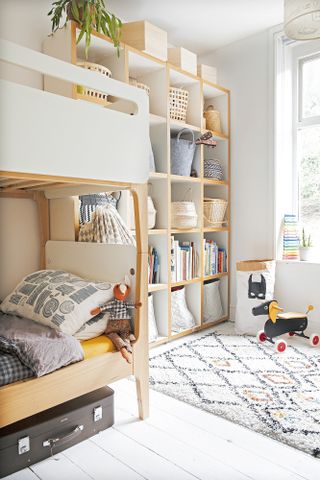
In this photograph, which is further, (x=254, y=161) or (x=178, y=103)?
(x=254, y=161)

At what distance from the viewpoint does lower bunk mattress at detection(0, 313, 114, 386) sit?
4.29 feet

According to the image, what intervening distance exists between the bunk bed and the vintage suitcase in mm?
70

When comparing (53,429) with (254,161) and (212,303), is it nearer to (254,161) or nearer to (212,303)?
(212,303)

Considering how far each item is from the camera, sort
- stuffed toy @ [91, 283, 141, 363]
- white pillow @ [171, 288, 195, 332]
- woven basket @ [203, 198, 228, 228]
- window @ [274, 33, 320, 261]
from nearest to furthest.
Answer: stuffed toy @ [91, 283, 141, 363] < white pillow @ [171, 288, 195, 332] < window @ [274, 33, 320, 261] < woven basket @ [203, 198, 228, 228]

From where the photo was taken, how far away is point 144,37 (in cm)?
245

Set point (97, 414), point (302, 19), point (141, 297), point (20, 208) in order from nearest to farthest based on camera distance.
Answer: point (97, 414) < point (141, 297) < point (302, 19) < point (20, 208)

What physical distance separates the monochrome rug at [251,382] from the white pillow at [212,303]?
34 cm

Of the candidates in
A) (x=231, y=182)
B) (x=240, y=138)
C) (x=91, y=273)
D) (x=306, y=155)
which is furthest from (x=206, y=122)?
(x=91, y=273)

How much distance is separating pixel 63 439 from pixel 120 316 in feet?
1.62

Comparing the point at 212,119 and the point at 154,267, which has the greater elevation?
the point at 212,119

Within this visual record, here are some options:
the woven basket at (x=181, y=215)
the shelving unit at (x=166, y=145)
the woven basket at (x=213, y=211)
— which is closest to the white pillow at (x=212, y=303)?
the shelving unit at (x=166, y=145)

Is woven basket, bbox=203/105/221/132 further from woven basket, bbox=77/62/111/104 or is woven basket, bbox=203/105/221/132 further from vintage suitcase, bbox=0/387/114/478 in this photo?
vintage suitcase, bbox=0/387/114/478

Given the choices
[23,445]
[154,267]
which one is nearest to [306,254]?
[154,267]

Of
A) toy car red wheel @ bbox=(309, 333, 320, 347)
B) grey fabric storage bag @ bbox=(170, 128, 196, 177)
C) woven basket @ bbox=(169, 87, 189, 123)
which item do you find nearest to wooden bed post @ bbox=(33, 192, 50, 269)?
grey fabric storage bag @ bbox=(170, 128, 196, 177)
